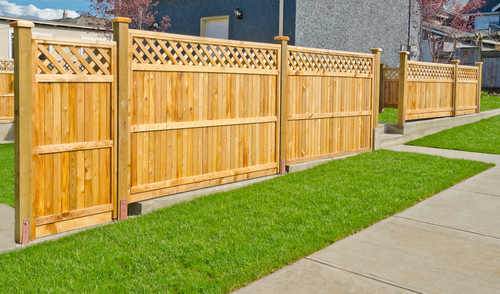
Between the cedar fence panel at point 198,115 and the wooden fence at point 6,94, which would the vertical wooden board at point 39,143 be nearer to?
the cedar fence panel at point 198,115

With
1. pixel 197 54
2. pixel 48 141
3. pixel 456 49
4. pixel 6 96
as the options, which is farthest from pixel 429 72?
pixel 456 49

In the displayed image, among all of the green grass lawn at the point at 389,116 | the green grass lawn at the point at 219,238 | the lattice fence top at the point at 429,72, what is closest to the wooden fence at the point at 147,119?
the green grass lawn at the point at 219,238

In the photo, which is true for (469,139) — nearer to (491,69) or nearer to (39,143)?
(39,143)

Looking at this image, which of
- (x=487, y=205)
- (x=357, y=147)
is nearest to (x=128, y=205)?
(x=487, y=205)

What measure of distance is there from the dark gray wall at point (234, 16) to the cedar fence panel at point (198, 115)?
6.81 m

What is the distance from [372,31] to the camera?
15922mm

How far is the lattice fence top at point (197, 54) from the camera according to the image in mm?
5297

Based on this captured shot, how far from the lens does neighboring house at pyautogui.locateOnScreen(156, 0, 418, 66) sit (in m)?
13.2

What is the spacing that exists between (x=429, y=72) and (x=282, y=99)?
19.7 ft

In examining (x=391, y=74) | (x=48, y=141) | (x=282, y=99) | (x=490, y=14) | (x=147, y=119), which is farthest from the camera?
(x=490, y=14)

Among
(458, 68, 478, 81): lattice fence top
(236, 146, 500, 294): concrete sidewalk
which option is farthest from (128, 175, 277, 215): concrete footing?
(458, 68, 478, 81): lattice fence top

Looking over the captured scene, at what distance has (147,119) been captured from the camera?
5.37m

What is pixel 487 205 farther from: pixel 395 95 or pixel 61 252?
pixel 395 95

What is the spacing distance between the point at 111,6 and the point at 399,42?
10.6 meters
